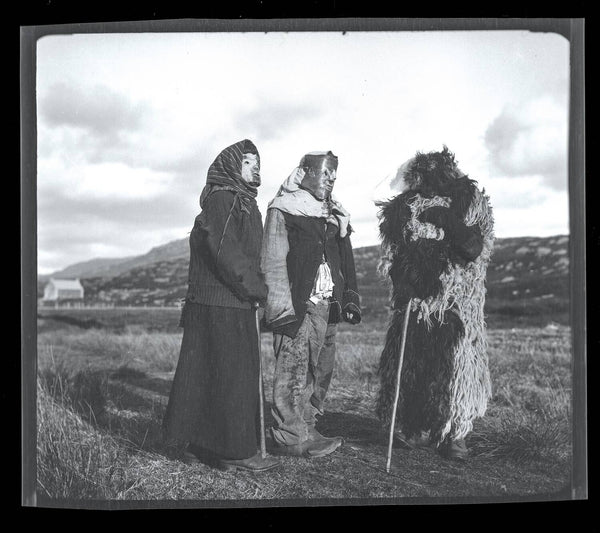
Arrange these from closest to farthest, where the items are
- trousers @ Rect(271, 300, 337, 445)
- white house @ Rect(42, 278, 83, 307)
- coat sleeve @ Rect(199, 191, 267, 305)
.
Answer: coat sleeve @ Rect(199, 191, 267, 305)
trousers @ Rect(271, 300, 337, 445)
white house @ Rect(42, 278, 83, 307)

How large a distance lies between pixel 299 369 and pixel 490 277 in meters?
1.18

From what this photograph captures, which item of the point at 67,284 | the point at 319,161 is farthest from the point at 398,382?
the point at 67,284

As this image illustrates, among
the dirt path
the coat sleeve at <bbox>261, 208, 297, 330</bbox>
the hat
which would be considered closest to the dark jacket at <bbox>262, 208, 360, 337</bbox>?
the coat sleeve at <bbox>261, 208, 297, 330</bbox>

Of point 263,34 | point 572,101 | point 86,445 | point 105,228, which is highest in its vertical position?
point 263,34

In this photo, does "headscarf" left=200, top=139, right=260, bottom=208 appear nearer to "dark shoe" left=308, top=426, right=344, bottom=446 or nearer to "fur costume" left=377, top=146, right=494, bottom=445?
"fur costume" left=377, top=146, right=494, bottom=445

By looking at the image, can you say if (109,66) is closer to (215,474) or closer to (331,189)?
(331,189)

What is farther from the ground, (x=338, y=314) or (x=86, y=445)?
(x=338, y=314)

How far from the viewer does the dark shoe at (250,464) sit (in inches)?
161

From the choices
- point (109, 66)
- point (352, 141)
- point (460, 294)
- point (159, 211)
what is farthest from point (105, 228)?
point (460, 294)

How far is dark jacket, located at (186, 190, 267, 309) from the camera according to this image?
404cm

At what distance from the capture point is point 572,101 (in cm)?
432

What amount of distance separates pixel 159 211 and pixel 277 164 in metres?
0.71

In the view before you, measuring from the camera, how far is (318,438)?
165 inches

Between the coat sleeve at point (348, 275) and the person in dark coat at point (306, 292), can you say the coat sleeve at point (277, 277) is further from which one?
the coat sleeve at point (348, 275)
